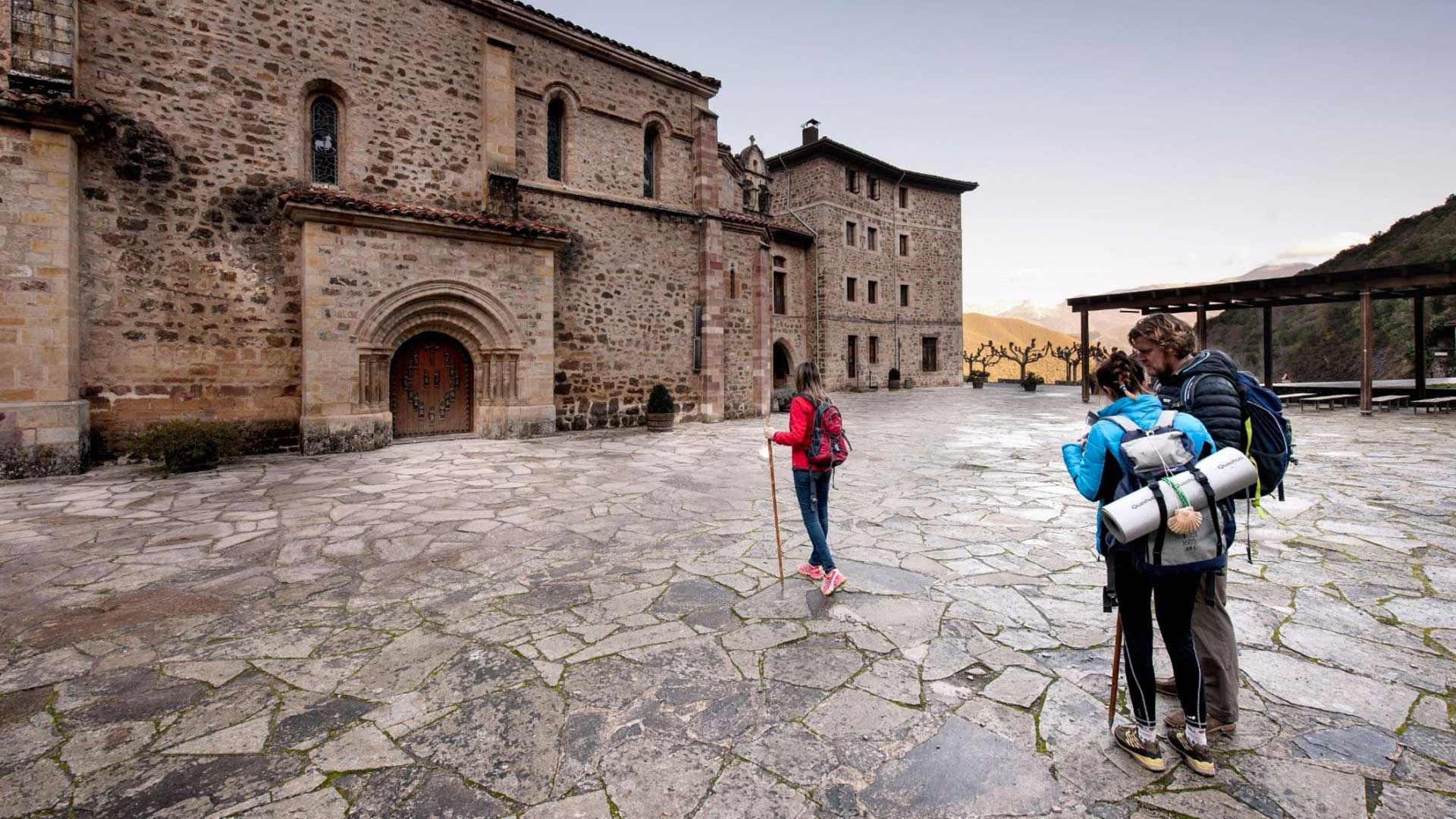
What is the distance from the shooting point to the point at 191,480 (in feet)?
26.9

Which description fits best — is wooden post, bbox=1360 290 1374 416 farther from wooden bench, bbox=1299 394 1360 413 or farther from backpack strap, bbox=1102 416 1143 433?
backpack strap, bbox=1102 416 1143 433

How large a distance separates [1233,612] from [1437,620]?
3.63ft

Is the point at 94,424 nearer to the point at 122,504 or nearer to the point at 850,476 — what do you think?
the point at 122,504

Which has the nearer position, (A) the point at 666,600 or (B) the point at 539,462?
(A) the point at 666,600

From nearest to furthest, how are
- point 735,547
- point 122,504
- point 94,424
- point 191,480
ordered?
point 735,547
point 122,504
point 191,480
point 94,424

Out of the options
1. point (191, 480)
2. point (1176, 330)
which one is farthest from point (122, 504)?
point (1176, 330)

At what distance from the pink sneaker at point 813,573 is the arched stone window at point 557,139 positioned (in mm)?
12071

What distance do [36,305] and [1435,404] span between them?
1130 inches

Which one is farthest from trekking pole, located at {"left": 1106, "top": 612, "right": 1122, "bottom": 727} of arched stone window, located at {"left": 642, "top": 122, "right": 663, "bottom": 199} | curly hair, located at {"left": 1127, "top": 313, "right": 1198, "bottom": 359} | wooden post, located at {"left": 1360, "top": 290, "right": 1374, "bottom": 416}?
wooden post, located at {"left": 1360, "top": 290, "right": 1374, "bottom": 416}

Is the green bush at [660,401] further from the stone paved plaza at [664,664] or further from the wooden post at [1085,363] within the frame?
the wooden post at [1085,363]

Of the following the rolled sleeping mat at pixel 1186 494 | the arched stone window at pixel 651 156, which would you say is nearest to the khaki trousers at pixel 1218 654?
the rolled sleeping mat at pixel 1186 494

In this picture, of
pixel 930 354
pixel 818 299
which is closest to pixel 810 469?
pixel 818 299

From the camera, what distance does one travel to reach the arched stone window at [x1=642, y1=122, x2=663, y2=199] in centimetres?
1538

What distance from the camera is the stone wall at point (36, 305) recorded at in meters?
8.22
